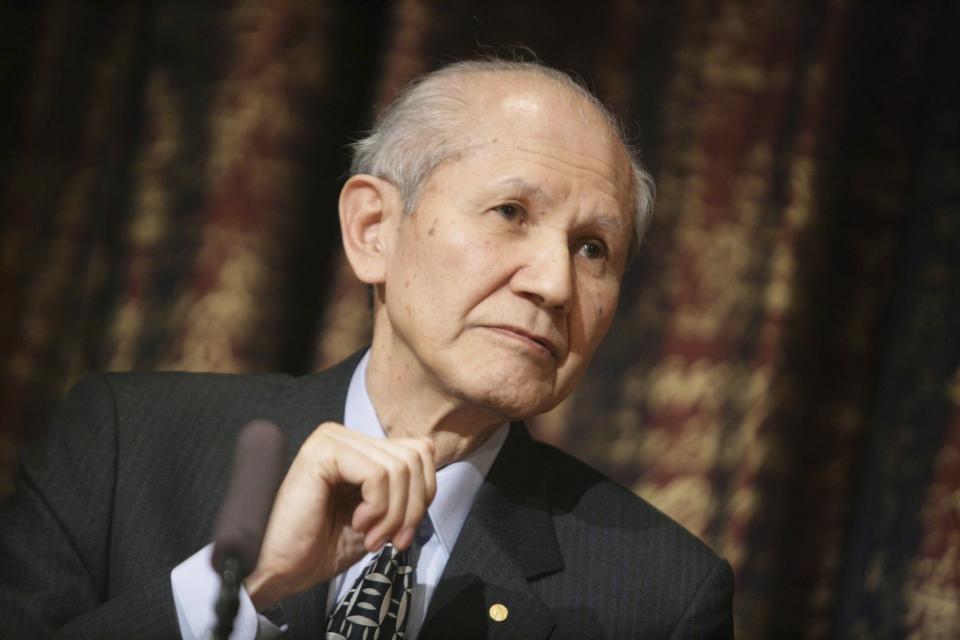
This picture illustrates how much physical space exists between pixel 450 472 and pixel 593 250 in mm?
411

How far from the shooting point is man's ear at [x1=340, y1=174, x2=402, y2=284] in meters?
1.75


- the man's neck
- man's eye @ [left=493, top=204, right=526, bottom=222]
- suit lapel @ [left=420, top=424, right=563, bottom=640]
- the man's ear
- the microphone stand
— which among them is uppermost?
man's eye @ [left=493, top=204, right=526, bottom=222]

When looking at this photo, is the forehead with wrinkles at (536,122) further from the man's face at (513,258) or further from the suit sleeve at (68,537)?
the suit sleeve at (68,537)

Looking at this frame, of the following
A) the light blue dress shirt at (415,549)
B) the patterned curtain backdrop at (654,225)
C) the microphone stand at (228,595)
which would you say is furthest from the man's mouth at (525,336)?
the patterned curtain backdrop at (654,225)

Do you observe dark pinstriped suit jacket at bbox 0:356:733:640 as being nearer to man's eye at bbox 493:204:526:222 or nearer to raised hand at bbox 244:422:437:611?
raised hand at bbox 244:422:437:611

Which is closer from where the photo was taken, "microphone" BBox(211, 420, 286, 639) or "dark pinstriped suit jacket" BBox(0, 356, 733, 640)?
"microphone" BBox(211, 420, 286, 639)

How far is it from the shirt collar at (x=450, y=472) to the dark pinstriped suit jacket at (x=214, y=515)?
0.06 ft

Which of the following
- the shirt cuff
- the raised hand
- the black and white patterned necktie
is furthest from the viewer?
the black and white patterned necktie

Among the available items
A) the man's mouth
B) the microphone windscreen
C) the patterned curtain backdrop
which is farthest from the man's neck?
the patterned curtain backdrop

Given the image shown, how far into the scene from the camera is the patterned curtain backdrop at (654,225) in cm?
247

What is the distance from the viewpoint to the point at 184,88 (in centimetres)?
264

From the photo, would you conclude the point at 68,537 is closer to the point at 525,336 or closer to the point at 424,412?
the point at 424,412

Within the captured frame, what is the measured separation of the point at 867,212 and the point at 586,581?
1297 mm

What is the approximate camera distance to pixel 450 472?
171cm
